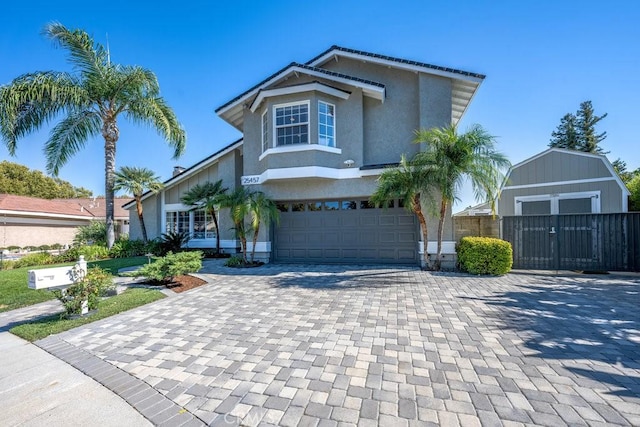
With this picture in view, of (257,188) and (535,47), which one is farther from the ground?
(535,47)

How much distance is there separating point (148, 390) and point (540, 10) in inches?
512

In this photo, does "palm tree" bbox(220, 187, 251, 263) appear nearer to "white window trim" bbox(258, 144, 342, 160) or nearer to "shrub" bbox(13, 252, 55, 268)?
"white window trim" bbox(258, 144, 342, 160)

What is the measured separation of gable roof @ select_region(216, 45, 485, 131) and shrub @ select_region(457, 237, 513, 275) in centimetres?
643

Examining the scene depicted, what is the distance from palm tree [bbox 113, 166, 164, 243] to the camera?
1527cm

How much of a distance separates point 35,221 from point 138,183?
49.5ft

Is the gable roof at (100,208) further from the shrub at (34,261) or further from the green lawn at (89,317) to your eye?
the green lawn at (89,317)

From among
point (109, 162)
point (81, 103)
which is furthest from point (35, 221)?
point (81, 103)

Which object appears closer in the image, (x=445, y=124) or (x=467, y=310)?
(x=467, y=310)

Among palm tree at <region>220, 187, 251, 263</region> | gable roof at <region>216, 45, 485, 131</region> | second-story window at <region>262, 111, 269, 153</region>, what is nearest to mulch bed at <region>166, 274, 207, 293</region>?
palm tree at <region>220, 187, 251, 263</region>

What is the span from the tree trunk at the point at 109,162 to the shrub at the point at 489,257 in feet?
55.5

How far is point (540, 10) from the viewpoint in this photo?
27.7 feet

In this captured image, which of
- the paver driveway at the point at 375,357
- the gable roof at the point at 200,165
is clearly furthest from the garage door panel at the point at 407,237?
the gable roof at the point at 200,165

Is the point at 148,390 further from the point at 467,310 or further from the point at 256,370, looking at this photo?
the point at 467,310

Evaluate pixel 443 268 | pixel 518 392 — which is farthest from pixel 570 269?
pixel 518 392
